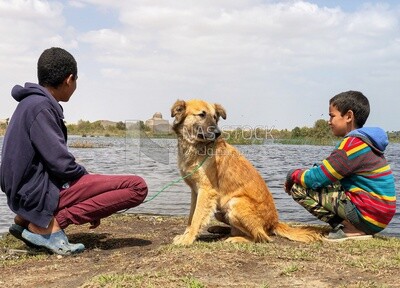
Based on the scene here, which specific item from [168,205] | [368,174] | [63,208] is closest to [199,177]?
[63,208]

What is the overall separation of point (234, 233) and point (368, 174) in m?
2.02

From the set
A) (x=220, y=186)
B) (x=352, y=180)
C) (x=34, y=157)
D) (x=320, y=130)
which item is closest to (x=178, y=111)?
(x=220, y=186)

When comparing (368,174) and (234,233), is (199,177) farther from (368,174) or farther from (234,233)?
(368,174)

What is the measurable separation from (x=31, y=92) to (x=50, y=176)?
3.42 feet

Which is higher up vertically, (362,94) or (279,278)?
(362,94)

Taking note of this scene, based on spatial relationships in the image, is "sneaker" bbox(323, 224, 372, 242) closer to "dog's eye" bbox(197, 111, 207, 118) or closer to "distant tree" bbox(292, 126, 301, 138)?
"dog's eye" bbox(197, 111, 207, 118)

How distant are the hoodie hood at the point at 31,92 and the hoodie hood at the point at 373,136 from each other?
3845 mm

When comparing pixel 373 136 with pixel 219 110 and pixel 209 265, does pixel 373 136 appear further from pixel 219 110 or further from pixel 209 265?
pixel 209 265

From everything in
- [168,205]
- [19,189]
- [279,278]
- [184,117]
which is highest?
[184,117]

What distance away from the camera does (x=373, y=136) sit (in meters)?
6.14

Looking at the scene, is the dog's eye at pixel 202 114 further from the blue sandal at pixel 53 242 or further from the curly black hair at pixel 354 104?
the blue sandal at pixel 53 242

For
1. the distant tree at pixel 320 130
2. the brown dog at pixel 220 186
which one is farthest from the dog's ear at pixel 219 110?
the distant tree at pixel 320 130

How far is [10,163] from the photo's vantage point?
17.9 ft

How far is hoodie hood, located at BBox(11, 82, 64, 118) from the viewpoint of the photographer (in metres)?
5.60
